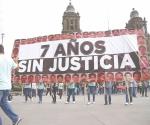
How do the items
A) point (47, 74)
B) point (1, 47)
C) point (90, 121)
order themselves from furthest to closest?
1. point (47, 74)
2. point (90, 121)
3. point (1, 47)

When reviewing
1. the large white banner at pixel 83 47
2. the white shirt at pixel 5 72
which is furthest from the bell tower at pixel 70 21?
the white shirt at pixel 5 72

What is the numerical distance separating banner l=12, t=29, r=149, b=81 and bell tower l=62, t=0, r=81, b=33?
89.2m

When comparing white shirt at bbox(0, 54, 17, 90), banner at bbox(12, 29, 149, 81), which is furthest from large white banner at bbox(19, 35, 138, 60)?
white shirt at bbox(0, 54, 17, 90)

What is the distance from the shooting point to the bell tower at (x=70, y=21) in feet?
334

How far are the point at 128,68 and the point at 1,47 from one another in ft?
11.8

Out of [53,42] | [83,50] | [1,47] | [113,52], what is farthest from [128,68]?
[1,47]

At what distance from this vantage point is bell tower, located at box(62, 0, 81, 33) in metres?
102

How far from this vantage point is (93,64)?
38.7 ft

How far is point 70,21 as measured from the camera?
101 metres

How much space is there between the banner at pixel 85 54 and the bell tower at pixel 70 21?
8923 cm

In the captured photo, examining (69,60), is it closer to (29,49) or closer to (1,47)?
(29,49)

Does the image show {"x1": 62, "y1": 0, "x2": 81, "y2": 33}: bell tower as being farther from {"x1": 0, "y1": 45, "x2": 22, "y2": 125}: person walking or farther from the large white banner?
{"x1": 0, "y1": 45, "x2": 22, "y2": 125}: person walking

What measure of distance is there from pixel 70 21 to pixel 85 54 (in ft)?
295

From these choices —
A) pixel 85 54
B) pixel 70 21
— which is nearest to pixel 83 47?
pixel 85 54
